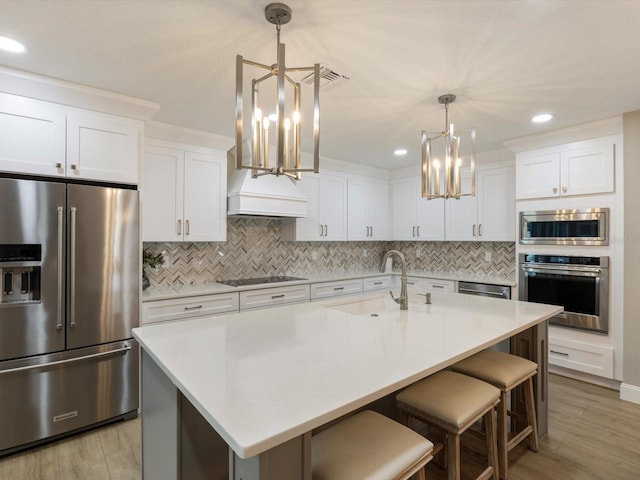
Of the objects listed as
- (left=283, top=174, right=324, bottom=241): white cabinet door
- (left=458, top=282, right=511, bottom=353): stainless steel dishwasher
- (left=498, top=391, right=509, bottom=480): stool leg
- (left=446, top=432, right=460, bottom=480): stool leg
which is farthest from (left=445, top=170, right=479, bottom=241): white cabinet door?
(left=446, top=432, right=460, bottom=480): stool leg

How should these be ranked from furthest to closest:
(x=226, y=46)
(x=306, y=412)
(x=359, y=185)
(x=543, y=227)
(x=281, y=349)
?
Answer: (x=359, y=185)
(x=543, y=227)
(x=226, y=46)
(x=281, y=349)
(x=306, y=412)

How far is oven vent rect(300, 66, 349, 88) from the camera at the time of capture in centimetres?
219

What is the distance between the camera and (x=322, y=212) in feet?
14.9

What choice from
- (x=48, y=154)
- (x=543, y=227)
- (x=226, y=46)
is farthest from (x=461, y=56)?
(x=48, y=154)

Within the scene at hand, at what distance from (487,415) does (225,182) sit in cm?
305

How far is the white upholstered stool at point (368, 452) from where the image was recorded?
1.12 m

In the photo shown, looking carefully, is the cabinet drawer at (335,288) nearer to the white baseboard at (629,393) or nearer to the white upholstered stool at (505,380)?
the white upholstered stool at (505,380)

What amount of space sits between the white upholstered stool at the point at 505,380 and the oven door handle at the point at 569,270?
5.18 feet

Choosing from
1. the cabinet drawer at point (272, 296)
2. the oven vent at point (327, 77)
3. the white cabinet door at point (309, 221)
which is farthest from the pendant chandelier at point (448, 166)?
the white cabinet door at point (309, 221)

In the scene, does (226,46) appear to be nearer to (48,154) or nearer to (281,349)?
(48,154)

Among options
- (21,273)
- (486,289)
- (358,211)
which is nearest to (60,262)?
(21,273)

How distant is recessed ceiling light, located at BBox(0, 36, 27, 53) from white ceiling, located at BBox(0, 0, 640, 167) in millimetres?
53

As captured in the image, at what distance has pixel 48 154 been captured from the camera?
2369mm

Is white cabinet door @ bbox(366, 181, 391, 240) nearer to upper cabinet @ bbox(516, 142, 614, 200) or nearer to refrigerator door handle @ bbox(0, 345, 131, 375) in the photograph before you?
upper cabinet @ bbox(516, 142, 614, 200)
